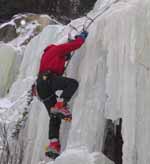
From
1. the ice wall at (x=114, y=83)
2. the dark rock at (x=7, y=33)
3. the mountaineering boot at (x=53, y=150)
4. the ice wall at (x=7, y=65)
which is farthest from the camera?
the dark rock at (x=7, y=33)

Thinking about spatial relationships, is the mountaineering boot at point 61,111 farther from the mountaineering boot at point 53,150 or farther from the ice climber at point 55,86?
the mountaineering boot at point 53,150

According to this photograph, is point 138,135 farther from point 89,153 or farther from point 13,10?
point 13,10

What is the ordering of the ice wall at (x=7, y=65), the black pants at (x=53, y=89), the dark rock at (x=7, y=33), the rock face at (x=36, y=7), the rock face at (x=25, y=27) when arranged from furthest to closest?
1. the rock face at (x=36, y=7)
2. the dark rock at (x=7, y=33)
3. the rock face at (x=25, y=27)
4. the ice wall at (x=7, y=65)
5. the black pants at (x=53, y=89)

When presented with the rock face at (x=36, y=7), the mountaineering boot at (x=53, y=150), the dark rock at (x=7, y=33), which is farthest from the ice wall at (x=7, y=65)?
the mountaineering boot at (x=53, y=150)

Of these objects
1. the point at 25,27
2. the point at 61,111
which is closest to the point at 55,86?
the point at 61,111

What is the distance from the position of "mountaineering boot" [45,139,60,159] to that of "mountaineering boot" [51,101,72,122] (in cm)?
29

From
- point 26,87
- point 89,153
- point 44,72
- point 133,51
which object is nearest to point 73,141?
point 89,153

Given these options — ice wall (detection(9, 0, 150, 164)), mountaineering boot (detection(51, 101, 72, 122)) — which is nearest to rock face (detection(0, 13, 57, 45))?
ice wall (detection(9, 0, 150, 164))

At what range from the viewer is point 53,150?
5.93 meters

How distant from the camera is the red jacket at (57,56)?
6.12 metres

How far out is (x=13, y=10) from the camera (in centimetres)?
1503

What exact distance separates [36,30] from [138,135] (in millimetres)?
7143

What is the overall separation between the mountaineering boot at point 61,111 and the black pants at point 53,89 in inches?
3.0

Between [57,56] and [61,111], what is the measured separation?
66 cm
